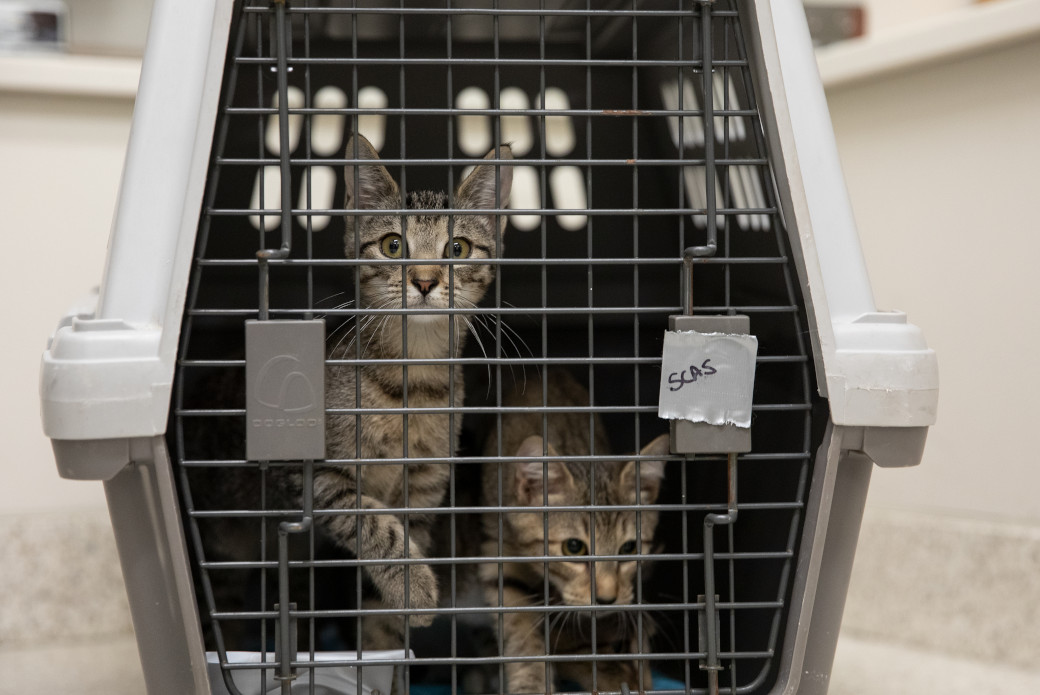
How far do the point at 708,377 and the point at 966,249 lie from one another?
2.44ft

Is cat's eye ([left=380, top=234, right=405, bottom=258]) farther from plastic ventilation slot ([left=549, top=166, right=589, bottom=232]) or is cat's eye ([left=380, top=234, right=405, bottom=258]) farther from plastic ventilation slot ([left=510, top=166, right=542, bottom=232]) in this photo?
plastic ventilation slot ([left=549, top=166, right=589, bottom=232])

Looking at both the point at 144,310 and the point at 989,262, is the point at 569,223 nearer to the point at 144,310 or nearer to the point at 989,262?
the point at 989,262

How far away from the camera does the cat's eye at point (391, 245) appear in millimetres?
1157

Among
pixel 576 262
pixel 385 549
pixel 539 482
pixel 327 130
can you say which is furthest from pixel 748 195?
pixel 327 130

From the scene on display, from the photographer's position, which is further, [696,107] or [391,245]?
[696,107]

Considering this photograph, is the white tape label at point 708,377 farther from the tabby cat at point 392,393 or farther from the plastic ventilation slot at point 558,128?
the plastic ventilation slot at point 558,128

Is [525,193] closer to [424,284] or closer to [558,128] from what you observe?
[558,128]

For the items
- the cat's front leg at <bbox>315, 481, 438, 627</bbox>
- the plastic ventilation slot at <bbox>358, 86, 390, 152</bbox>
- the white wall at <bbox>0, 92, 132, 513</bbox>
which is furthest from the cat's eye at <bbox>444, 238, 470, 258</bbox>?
the white wall at <bbox>0, 92, 132, 513</bbox>

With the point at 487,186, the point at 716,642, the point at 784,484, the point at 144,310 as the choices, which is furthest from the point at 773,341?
the point at 144,310

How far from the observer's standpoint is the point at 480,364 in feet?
3.80

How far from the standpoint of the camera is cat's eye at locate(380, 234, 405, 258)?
1157 mm

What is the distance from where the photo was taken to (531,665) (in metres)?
1.12

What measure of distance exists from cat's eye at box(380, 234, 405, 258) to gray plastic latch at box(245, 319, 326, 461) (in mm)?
374

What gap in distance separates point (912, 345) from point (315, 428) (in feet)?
1.79
